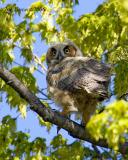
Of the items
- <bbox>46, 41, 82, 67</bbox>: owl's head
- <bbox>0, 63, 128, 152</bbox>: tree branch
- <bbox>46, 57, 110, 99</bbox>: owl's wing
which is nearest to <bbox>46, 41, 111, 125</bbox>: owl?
<bbox>46, 57, 110, 99</bbox>: owl's wing

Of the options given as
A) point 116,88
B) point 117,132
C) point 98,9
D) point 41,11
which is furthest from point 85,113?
point 117,132

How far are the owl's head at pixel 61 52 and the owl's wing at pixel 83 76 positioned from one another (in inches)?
14.5

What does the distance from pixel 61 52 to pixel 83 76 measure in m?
1.12

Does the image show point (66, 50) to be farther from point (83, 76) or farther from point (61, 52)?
point (83, 76)

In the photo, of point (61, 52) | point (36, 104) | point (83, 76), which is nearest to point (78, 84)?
point (83, 76)

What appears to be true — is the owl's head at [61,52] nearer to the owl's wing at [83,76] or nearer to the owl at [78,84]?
the owl at [78,84]

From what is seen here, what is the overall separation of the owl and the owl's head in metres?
0.15

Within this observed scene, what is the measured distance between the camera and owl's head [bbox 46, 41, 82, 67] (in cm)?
600

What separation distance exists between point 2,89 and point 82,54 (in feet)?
3.56

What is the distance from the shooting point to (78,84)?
16.2 feet

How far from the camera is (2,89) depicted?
6.18 metres

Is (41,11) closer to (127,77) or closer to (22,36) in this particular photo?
(22,36)

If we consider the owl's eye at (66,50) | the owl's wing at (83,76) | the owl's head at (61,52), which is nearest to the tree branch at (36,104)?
the owl's wing at (83,76)

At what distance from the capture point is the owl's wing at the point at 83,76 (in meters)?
4.82
